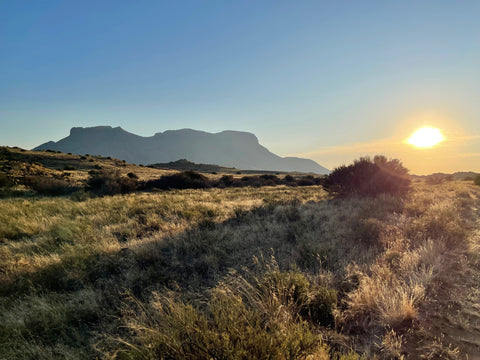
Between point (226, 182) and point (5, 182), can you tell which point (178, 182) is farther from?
point (5, 182)

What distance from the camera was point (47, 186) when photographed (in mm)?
16469

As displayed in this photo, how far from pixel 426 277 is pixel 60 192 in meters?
21.5

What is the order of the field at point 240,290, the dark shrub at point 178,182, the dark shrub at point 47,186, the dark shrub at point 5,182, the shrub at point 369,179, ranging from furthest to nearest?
the dark shrub at point 178,182 → the dark shrub at point 47,186 → the dark shrub at point 5,182 → the shrub at point 369,179 → the field at point 240,290

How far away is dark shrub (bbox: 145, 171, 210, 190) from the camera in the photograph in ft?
78.2

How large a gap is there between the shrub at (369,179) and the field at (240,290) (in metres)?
5.97

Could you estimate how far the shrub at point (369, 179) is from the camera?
14.5 metres

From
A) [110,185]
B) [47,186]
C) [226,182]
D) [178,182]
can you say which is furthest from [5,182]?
[226,182]

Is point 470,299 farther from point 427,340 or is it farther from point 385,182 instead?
point 385,182

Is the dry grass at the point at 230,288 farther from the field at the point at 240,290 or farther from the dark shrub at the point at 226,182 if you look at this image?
the dark shrub at the point at 226,182

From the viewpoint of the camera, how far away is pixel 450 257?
17.6ft

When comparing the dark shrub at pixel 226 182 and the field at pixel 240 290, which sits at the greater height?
the dark shrub at pixel 226 182

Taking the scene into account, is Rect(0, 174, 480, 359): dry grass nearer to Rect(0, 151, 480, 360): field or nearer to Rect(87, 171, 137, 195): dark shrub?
Rect(0, 151, 480, 360): field

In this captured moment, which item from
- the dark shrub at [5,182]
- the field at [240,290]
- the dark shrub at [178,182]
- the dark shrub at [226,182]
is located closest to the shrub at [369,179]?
the field at [240,290]

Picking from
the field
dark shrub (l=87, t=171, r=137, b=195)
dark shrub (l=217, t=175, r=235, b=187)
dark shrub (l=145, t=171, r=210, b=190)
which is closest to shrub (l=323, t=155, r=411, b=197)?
the field
